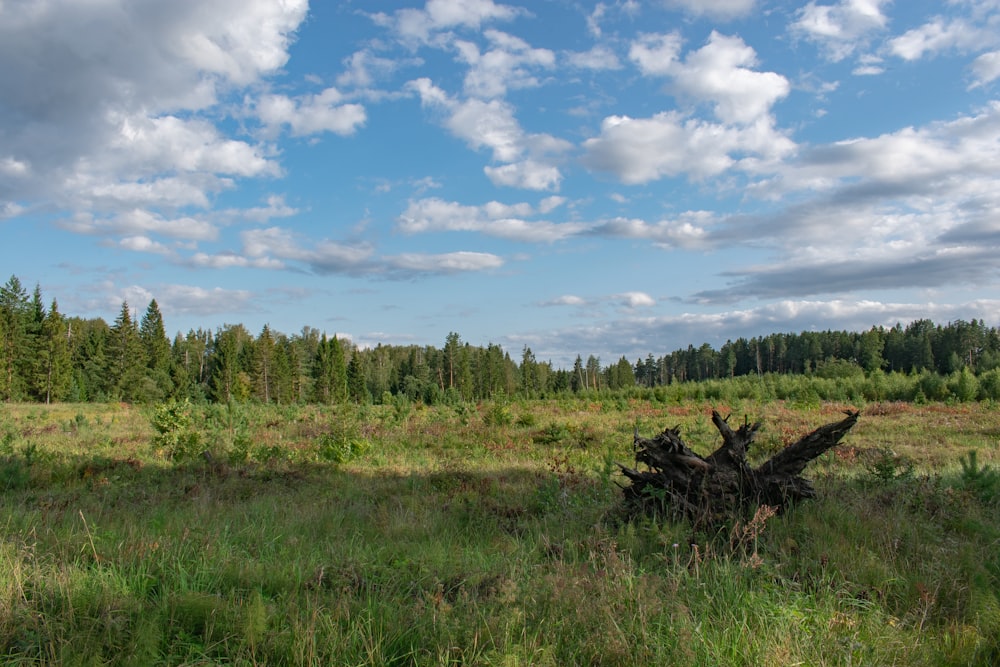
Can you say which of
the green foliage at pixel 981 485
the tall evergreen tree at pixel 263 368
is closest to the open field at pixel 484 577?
the green foliage at pixel 981 485

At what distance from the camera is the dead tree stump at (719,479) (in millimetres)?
5734

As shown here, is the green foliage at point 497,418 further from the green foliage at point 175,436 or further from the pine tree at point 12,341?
the pine tree at point 12,341

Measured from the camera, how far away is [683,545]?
4816mm

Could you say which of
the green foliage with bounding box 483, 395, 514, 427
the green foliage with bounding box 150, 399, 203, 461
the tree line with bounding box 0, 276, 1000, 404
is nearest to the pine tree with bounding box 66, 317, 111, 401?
the tree line with bounding box 0, 276, 1000, 404

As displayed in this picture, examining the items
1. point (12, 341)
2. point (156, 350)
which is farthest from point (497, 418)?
point (156, 350)

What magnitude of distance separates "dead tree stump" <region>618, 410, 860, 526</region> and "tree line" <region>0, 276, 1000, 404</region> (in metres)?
14.7

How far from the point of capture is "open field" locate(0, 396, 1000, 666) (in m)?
2.91

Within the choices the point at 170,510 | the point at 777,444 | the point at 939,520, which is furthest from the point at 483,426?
the point at 939,520

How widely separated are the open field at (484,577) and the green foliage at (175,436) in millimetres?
2411

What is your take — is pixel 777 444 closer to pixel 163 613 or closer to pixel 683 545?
pixel 683 545

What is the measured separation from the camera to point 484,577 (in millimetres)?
3848

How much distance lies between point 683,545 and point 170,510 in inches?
255

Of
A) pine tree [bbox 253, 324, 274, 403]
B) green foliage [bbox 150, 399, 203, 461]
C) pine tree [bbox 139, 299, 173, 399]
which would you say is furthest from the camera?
pine tree [bbox 253, 324, 274, 403]

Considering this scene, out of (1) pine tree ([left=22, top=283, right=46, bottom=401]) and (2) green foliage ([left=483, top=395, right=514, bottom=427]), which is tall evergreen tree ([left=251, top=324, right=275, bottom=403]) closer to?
(1) pine tree ([left=22, top=283, right=46, bottom=401])
